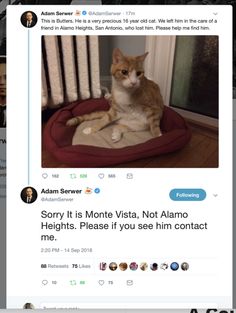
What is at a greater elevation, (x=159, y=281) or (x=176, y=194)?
(x=176, y=194)

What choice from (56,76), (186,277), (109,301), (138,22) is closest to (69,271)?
(109,301)

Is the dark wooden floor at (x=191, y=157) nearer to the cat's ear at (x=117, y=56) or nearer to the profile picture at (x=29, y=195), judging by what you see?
the profile picture at (x=29, y=195)

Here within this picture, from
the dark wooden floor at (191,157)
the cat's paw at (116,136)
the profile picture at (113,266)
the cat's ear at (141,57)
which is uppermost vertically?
the cat's ear at (141,57)

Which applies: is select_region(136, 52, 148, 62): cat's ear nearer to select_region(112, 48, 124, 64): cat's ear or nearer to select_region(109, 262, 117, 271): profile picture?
select_region(112, 48, 124, 64): cat's ear

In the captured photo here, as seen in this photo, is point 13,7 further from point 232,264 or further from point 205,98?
point 232,264

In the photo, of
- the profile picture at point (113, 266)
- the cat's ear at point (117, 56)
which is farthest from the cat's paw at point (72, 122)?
the profile picture at point (113, 266)

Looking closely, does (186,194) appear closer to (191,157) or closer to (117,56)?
(191,157)

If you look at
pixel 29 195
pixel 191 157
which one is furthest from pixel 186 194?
pixel 29 195
